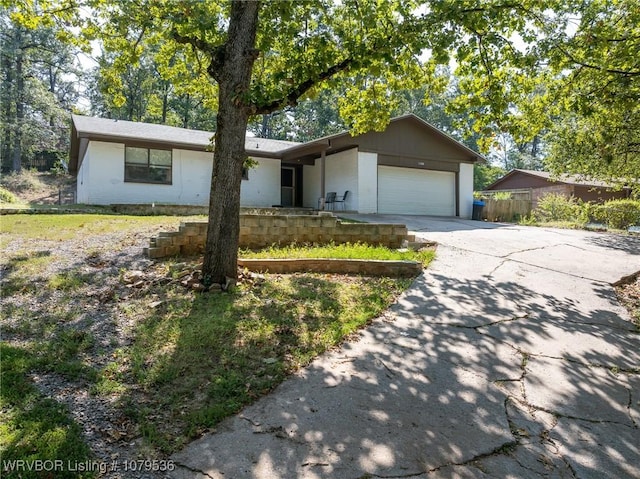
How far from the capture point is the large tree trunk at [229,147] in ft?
15.4

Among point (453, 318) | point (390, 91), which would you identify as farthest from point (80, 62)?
point (453, 318)

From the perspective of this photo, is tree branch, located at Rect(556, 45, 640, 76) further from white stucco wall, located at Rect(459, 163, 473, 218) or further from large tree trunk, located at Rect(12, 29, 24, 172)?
large tree trunk, located at Rect(12, 29, 24, 172)

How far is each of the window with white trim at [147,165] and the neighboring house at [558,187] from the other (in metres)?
18.9

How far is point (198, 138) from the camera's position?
50.5ft

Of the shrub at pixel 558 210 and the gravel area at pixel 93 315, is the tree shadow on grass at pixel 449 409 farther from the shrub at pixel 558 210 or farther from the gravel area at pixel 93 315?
the shrub at pixel 558 210

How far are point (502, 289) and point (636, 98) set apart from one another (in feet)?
13.1

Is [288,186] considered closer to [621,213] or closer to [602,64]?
[621,213]

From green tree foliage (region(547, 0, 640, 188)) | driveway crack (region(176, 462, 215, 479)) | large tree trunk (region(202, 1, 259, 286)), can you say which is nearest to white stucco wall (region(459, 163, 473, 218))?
green tree foliage (region(547, 0, 640, 188))

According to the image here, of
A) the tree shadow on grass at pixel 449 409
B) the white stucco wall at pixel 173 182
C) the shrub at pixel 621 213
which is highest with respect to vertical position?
the white stucco wall at pixel 173 182

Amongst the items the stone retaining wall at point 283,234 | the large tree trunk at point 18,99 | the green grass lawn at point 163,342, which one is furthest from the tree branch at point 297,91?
the large tree trunk at point 18,99

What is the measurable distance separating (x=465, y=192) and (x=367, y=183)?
500cm

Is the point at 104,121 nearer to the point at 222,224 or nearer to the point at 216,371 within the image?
the point at 222,224

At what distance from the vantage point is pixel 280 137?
36.0m

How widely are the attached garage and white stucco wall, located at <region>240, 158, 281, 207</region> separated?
4.36 metres
